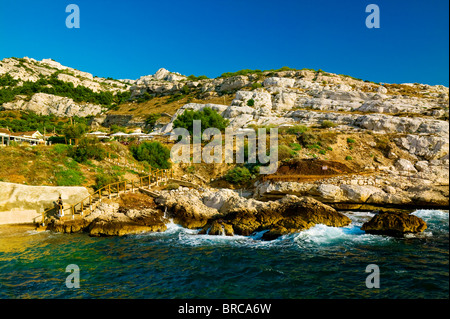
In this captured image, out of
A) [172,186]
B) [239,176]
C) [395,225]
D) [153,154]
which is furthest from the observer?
[153,154]

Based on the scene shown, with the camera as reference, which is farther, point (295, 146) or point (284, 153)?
point (295, 146)

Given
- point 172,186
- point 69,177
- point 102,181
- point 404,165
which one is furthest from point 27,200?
point 404,165

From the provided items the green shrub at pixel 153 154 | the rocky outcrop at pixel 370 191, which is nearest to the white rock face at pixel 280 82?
the green shrub at pixel 153 154

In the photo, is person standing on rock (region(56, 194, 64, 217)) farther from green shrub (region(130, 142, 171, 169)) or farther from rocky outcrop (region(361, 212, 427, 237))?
rocky outcrop (region(361, 212, 427, 237))

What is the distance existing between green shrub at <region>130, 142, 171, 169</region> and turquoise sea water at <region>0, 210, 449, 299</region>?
1601 cm

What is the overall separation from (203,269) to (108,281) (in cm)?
353

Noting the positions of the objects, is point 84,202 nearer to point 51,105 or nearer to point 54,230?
point 54,230

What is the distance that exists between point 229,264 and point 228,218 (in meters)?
5.88

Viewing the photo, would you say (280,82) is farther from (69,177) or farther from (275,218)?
(275,218)

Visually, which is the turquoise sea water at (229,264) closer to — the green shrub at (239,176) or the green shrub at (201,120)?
the green shrub at (239,176)

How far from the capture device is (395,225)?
13.6 m

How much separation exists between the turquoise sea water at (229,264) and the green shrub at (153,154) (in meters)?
16.0
